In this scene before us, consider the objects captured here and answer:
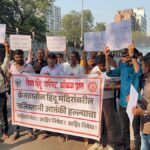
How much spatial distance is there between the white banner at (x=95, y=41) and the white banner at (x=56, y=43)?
1028mm

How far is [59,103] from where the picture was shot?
6.34 meters

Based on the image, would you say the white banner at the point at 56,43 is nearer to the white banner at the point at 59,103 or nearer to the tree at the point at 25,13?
the white banner at the point at 59,103

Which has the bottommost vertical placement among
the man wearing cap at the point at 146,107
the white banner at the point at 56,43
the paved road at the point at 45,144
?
the paved road at the point at 45,144

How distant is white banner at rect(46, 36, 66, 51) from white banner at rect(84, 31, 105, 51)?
1.03 m

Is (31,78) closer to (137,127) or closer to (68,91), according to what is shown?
(68,91)

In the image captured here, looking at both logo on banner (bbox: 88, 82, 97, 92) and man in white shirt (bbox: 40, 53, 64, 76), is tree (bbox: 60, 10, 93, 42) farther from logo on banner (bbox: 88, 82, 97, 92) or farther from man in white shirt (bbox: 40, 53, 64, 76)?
logo on banner (bbox: 88, 82, 97, 92)

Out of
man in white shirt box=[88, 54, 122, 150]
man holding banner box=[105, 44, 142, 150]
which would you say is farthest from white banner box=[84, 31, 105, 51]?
man holding banner box=[105, 44, 142, 150]

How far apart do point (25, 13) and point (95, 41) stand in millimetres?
36704

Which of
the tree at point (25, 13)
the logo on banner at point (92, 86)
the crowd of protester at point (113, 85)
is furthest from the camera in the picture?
the tree at point (25, 13)

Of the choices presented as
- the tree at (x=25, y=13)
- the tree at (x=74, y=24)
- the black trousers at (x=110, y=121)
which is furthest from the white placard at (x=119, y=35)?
the tree at (x=74, y=24)

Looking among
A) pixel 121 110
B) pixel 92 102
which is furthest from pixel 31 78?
pixel 121 110

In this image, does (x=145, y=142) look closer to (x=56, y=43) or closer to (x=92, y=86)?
(x=92, y=86)

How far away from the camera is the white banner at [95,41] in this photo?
22.6 ft

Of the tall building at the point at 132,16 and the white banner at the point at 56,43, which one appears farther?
the tall building at the point at 132,16
